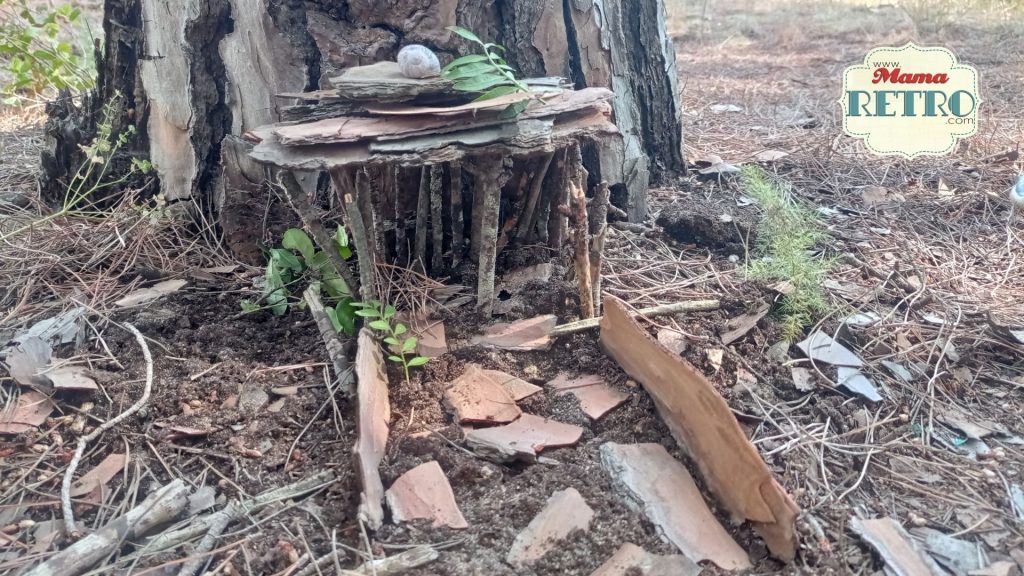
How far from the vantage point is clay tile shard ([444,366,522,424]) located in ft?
6.18

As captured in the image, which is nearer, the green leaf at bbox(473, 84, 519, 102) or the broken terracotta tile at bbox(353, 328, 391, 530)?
the broken terracotta tile at bbox(353, 328, 391, 530)

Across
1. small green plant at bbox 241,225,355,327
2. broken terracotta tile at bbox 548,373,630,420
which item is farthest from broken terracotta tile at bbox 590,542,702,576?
small green plant at bbox 241,225,355,327

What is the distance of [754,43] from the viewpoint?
684cm

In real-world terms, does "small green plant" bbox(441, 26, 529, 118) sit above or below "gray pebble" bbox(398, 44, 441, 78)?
below

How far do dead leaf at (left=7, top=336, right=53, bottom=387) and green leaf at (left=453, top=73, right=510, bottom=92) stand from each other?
1.43 metres

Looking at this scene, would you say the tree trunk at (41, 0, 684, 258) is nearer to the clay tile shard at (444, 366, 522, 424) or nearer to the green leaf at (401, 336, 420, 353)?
the green leaf at (401, 336, 420, 353)

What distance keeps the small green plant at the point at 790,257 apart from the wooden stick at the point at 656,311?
0.78 ft

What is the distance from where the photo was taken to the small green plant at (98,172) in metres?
2.72

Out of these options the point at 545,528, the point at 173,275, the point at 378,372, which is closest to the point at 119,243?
the point at 173,275

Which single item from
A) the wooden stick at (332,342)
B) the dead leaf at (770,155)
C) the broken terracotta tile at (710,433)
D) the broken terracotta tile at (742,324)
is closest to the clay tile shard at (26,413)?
the wooden stick at (332,342)

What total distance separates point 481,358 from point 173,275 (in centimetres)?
128

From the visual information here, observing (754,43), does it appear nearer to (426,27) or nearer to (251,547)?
(426,27)

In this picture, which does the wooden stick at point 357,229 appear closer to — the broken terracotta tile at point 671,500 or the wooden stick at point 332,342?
the wooden stick at point 332,342

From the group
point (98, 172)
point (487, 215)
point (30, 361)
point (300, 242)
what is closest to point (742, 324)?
point (487, 215)
